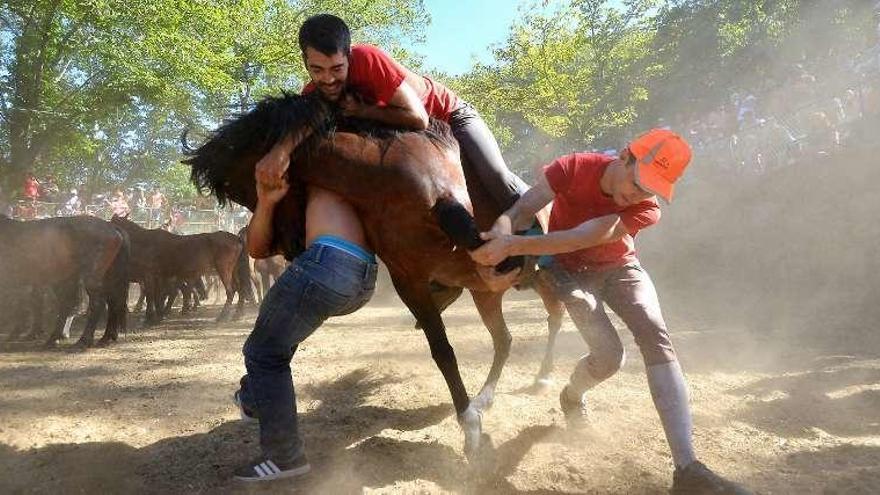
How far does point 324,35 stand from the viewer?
2691 mm

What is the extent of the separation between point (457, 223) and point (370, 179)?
454mm

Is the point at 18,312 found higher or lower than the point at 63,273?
lower

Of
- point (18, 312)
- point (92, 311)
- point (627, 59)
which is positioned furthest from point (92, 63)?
point (627, 59)

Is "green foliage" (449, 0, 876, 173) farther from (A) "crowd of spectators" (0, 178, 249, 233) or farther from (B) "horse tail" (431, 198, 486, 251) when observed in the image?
(B) "horse tail" (431, 198, 486, 251)

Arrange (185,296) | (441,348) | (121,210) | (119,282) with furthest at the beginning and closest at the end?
(121,210)
(185,296)
(119,282)
(441,348)

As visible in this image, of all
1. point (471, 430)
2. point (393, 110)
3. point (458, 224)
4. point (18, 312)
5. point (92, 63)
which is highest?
point (92, 63)

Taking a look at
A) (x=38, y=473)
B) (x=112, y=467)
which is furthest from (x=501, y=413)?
(x=38, y=473)

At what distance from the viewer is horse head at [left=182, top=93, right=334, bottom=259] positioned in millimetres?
2822

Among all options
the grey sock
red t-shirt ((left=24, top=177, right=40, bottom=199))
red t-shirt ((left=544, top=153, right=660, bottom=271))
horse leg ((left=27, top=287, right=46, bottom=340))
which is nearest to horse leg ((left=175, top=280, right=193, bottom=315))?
horse leg ((left=27, top=287, right=46, bottom=340))

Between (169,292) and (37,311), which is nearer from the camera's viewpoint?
(37,311)

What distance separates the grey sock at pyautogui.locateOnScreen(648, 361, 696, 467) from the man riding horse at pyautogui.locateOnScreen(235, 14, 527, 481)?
867mm

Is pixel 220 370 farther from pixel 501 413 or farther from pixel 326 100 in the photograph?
pixel 326 100

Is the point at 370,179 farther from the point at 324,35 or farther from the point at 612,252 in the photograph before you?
the point at 612,252

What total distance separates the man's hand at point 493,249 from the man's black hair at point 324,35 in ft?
3.44
